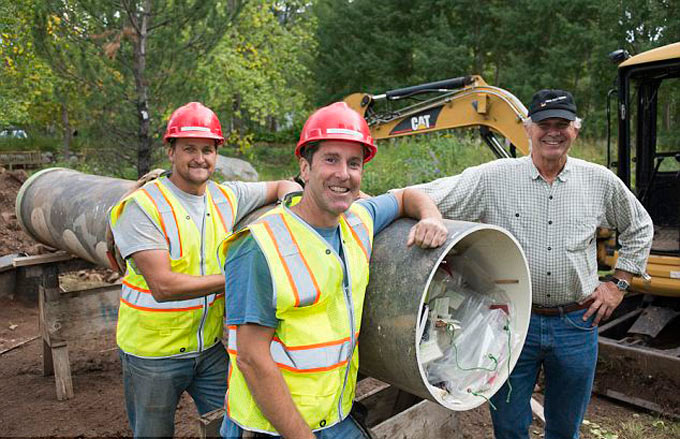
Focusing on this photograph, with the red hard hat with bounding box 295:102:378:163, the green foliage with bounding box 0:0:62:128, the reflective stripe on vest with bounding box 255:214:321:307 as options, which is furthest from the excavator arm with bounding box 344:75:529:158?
the green foliage with bounding box 0:0:62:128

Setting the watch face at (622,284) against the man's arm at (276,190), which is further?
the man's arm at (276,190)

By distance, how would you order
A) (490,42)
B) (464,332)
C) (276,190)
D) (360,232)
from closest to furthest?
(360,232) → (464,332) → (276,190) → (490,42)

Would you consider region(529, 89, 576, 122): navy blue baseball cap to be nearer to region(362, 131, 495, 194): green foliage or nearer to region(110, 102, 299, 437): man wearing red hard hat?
region(110, 102, 299, 437): man wearing red hard hat

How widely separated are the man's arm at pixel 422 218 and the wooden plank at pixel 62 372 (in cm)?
384

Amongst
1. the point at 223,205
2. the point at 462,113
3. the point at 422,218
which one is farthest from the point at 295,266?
the point at 462,113

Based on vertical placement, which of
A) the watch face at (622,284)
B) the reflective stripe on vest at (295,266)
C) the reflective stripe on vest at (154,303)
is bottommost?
the watch face at (622,284)

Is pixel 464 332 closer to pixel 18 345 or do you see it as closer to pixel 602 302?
pixel 602 302

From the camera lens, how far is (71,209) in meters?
4.54

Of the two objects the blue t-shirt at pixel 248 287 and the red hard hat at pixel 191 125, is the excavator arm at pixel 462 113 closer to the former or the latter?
the red hard hat at pixel 191 125

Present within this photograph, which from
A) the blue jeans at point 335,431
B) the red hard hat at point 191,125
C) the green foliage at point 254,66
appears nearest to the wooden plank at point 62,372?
the red hard hat at point 191,125

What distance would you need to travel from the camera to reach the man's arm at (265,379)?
1931 mm

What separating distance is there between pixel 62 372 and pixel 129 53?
6.30m

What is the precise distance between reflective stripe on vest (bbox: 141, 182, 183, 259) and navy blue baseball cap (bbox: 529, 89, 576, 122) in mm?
1901

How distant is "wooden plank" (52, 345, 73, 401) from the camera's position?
5125 mm
